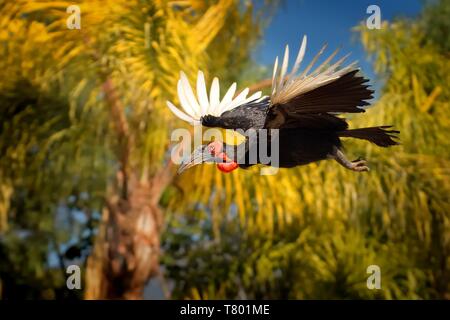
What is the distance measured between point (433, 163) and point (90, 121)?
3801 mm

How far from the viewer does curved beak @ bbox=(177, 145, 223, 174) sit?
166 cm

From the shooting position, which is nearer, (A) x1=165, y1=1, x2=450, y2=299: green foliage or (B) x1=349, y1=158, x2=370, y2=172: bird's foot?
(B) x1=349, y1=158, x2=370, y2=172: bird's foot

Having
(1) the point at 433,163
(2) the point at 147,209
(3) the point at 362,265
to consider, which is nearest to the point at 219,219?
(2) the point at 147,209

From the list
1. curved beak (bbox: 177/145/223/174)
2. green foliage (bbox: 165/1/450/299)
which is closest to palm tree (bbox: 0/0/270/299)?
green foliage (bbox: 165/1/450/299)

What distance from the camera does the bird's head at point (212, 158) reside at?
1.64m

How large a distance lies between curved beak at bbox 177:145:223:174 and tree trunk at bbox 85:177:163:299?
3959 mm

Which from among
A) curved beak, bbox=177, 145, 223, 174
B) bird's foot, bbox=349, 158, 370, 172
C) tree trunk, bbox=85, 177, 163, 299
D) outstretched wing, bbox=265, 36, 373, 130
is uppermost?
outstretched wing, bbox=265, 36, 373, 130

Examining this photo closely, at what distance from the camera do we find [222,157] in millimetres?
1688

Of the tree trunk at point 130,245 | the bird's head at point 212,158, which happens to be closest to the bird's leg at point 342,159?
the bird's head at point 212,158

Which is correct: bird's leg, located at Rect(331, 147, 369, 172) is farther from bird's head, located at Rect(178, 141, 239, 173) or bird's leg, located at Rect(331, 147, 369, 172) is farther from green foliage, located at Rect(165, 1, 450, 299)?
green foliage, located at Rect(165, 1, 450, 299)

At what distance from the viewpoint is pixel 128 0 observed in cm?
566

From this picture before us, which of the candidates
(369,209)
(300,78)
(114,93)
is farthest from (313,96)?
(369,209)

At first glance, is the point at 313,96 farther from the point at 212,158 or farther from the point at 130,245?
the point at 130,245

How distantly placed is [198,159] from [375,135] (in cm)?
56
